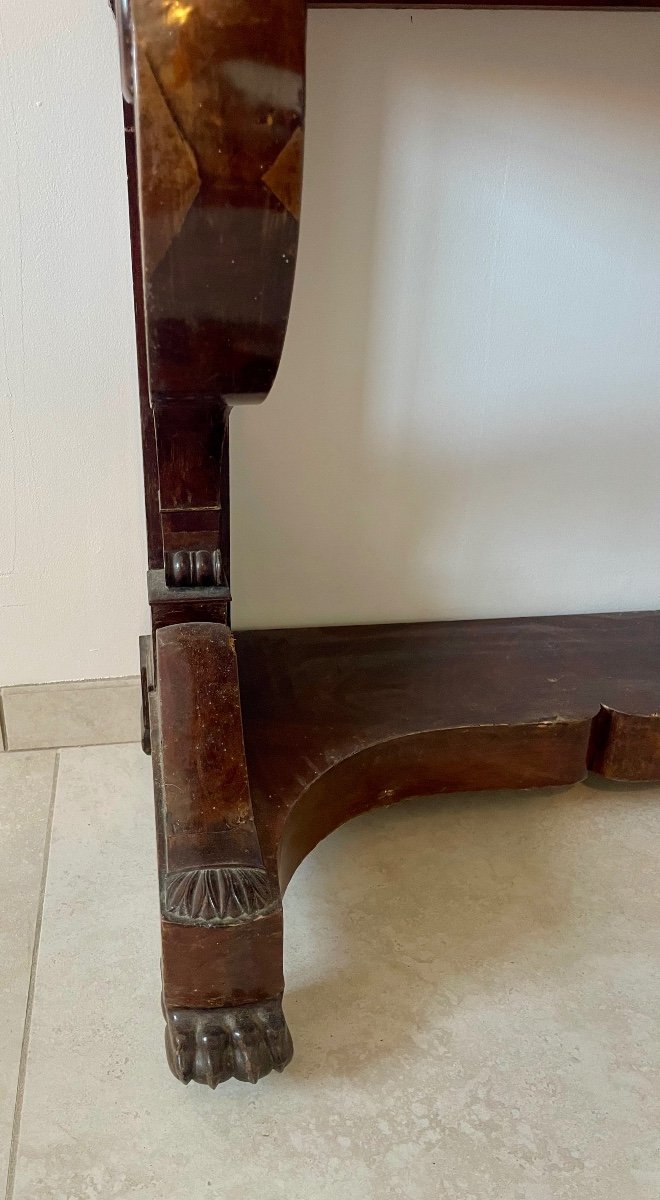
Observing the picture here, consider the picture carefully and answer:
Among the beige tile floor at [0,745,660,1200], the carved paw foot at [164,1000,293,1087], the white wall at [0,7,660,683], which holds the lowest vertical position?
the beige tile floor at [0,745,660,1200]

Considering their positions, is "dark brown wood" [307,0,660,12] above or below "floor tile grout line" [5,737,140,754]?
above

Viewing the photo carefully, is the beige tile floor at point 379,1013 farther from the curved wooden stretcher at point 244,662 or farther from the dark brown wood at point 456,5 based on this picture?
the dark brown wood at point 456,5

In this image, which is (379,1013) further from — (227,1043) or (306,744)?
(306,744)

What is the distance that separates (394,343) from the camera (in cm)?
128

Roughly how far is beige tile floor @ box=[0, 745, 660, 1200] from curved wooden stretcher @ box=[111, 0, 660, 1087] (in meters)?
0.06

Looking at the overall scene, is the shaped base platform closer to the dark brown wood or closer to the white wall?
the white wall

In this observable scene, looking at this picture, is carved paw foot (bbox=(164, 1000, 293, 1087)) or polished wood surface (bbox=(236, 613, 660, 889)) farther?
polished wood surface (bbox=(236, 613, 660, 889))

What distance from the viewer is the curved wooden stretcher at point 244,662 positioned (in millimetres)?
704

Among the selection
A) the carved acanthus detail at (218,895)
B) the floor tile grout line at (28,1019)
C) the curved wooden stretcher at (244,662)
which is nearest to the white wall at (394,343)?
the curved wooden stretcher at (244,662)

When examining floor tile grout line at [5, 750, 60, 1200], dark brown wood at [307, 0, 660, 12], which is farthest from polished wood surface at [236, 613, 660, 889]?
dark brown wood at [307, 0, 660, 12]

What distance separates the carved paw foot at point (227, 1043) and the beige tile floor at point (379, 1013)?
30 mm

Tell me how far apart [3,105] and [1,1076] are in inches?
36.6

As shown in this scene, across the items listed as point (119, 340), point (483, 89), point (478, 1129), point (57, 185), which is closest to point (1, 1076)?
point (478, 1129)

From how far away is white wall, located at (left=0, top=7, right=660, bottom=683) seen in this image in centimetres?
113
